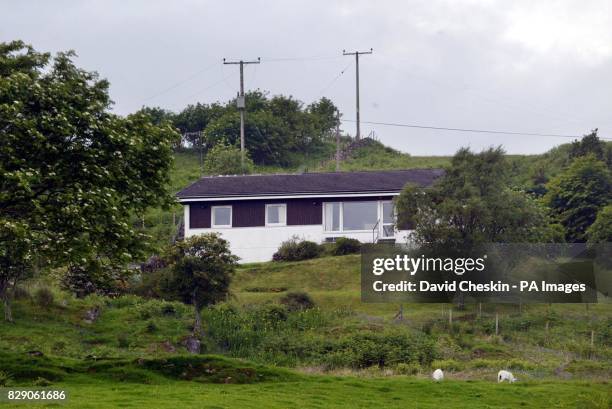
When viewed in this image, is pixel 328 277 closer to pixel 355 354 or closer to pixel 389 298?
pixel 389 298

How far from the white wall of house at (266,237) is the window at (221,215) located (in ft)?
2.91

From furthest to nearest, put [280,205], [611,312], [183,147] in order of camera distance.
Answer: [183,147]
[280,205]
[611,312]

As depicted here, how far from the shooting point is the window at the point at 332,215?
62625mm

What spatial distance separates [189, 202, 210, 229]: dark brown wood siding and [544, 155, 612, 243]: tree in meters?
21.3

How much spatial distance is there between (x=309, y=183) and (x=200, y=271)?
2085 centimetres

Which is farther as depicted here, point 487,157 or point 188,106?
point 188,106

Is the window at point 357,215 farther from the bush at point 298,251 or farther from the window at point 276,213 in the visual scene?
the window at point 276,213

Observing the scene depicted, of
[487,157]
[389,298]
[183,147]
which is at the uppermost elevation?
[183,147]

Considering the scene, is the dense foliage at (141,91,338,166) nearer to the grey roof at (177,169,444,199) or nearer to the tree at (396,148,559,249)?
the grey roof at (177,169,444,199)

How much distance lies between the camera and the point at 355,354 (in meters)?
39.5

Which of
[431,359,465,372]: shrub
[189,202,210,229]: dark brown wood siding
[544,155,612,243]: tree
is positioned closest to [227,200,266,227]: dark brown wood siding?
[189,202,210,229]: dark brown wood siding

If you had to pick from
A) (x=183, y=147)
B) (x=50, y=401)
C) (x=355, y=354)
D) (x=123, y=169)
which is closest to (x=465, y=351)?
(x=355, y=354)

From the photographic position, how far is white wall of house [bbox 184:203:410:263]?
204 feet

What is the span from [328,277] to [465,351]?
13621 mm
